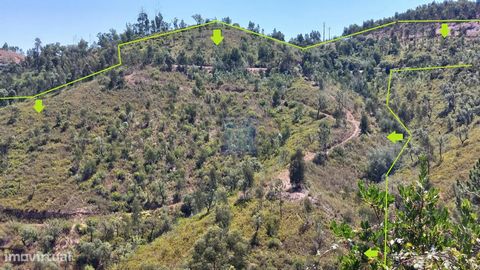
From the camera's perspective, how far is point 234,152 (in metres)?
57.6

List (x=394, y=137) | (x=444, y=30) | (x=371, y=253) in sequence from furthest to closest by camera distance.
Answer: (x=444, y=30)
(x=394, y=137)
(x=371, y=253)

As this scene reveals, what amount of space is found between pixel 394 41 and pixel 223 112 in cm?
5556

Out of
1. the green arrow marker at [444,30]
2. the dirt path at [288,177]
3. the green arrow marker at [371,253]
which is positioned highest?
the green arrow marker at [444,30]

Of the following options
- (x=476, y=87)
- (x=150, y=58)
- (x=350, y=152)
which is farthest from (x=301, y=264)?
(x=150, y=58)

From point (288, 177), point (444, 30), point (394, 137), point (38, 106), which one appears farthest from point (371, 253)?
point (444, 30)

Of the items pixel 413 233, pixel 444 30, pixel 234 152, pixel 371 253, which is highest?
pixel 444 30

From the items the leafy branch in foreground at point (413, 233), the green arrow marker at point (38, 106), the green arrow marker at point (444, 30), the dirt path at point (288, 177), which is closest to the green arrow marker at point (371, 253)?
the leafy branch in foreground at point (413, 233)

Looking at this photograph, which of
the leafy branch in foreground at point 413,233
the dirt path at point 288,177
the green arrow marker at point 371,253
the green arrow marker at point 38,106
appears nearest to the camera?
the leafy branch in foreground at point 413,233

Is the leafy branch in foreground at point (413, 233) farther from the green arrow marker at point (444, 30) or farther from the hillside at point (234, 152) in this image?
the green arrow marker at point (444, 30)

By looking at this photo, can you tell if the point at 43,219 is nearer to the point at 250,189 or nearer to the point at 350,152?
the point at 250,189

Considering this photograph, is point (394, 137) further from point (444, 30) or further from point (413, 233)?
point (413, 233)

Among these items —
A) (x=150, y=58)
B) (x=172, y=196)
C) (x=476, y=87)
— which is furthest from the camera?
(x=150, y=58)

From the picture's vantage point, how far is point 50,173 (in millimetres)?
51406

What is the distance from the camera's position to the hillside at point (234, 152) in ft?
95.2
